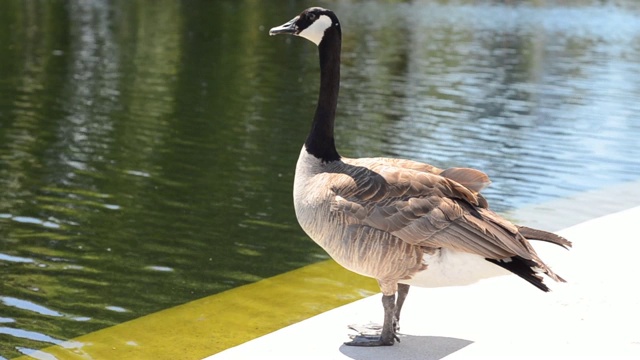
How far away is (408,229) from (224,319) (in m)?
2.71

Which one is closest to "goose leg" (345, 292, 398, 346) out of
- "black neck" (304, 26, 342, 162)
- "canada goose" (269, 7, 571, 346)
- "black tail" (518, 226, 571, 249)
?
"canada goose" (269, 7, 571, 346)

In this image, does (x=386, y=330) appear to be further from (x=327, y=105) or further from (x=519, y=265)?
(x=327, y=105)

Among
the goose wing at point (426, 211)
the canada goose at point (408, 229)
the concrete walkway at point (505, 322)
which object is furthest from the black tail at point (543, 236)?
the concrete walkway at point (505, 322)

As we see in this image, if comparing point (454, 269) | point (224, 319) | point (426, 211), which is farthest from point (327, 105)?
point (224, 319)

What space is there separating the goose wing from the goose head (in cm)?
92

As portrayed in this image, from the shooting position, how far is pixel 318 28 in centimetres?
569

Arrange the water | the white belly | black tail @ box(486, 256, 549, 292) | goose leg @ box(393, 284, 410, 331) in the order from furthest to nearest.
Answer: the water
goose leg @ box(393, 284, 410, 331)
the white belly
black tail @ box(486, 256, 549, 292)

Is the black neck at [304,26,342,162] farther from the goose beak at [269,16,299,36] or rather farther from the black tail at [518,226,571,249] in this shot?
the black tail at [518,226,571,249]

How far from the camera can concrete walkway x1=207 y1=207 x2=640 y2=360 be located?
16.6 feet

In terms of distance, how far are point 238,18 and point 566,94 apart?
22.8 metres

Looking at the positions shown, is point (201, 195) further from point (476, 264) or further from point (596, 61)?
point (596, 61)

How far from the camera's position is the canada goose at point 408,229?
16.1 feet

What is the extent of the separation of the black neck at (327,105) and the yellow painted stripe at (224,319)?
5.87ft

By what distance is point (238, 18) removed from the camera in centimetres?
4372
